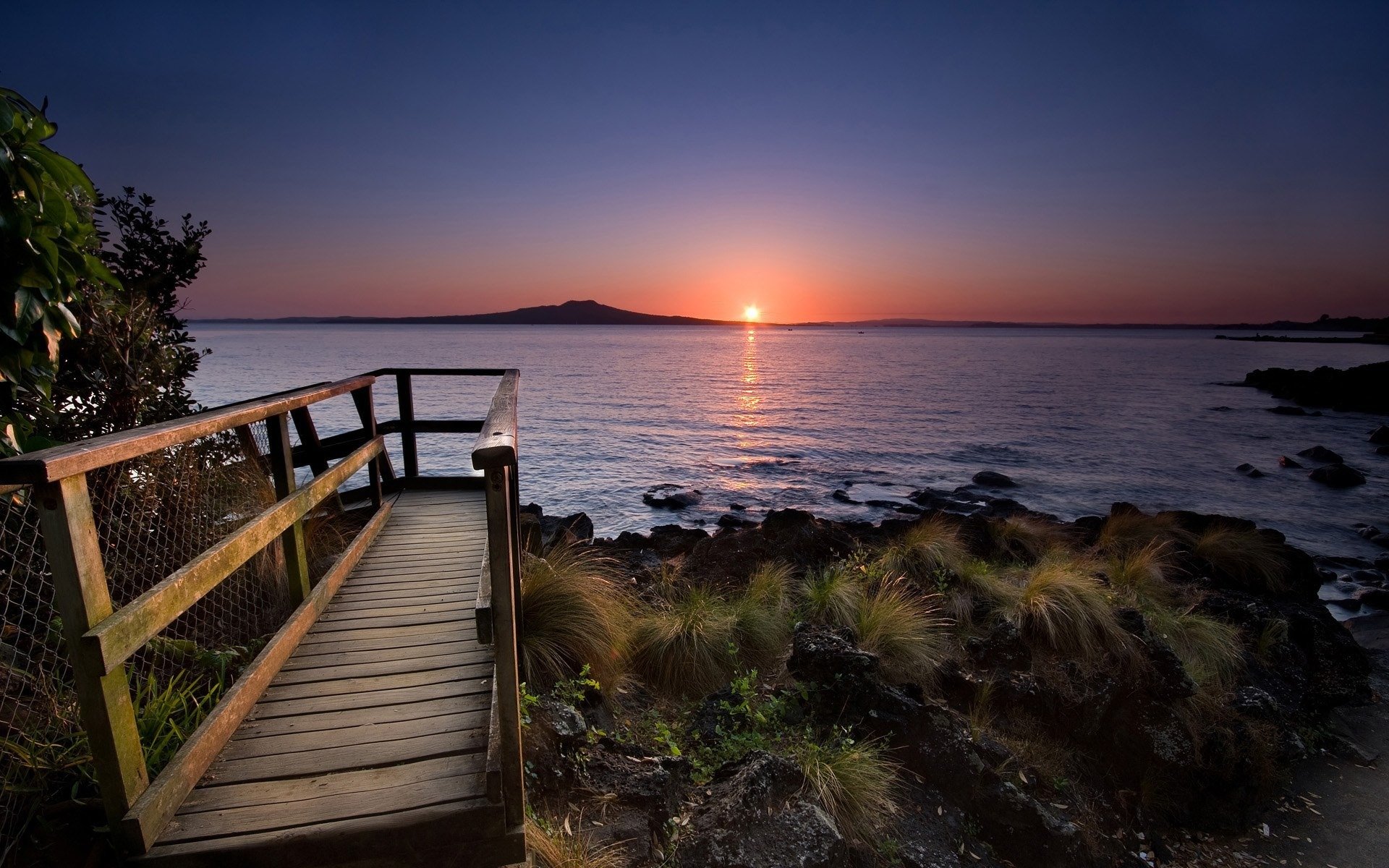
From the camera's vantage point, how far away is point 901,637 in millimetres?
6398

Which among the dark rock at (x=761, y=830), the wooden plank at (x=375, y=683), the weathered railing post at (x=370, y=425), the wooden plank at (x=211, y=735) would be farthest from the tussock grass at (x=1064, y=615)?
the weathered railing post at (x=370, y=425)

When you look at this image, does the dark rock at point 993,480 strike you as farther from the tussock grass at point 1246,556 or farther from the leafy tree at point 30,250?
the leafy tree at point 30,250

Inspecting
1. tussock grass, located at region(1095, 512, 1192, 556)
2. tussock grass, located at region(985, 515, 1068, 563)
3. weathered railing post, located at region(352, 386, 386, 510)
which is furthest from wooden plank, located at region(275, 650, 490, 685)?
tussock grass, located at region(1095, 512, 1192, 556)

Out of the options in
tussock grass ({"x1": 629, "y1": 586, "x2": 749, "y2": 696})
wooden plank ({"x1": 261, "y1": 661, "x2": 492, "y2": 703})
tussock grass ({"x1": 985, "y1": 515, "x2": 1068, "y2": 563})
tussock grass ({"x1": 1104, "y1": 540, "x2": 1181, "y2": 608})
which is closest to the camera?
wooden plank ({"x1": 261, "y1": 661, "x2": 492, "y2": 703})

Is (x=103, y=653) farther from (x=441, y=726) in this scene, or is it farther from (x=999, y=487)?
(x=999, y=487)

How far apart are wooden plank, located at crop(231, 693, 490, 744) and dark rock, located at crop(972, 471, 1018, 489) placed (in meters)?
19.4

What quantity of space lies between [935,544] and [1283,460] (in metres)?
23.9

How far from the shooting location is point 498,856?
3.00m

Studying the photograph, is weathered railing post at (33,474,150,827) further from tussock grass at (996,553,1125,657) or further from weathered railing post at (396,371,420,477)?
tussock grass at (996,553,1125,657)

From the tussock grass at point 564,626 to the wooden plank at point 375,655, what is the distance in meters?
0.70

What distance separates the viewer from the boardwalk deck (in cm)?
280

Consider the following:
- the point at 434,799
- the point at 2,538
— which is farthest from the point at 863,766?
the point at 2,538

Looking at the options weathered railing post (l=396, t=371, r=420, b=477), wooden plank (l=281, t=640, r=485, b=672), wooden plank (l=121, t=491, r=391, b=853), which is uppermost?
weathered railing post (l=396, t=371, r=420, b=477)

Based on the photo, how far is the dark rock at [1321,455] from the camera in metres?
24.2
